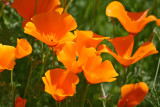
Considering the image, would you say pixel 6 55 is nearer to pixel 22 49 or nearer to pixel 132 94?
pixel 22 49

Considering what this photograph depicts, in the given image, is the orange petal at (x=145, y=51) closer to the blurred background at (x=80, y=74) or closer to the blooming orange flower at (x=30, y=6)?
the blurred background at (x=80, y=74)

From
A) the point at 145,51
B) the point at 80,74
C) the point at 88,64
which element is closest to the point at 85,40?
the point at 88,64

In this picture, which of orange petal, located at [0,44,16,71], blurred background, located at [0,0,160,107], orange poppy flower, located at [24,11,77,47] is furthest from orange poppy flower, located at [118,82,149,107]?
orange petal, located at [0,44,16,71]

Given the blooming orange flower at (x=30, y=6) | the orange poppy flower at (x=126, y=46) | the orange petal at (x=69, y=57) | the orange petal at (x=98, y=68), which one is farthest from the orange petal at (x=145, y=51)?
the blooming orange flower at (x=30, y=6)

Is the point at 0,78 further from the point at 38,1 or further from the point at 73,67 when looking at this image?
the point at 73,67

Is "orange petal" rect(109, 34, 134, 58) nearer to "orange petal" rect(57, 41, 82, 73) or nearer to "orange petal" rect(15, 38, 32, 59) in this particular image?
"orange petal" rect(57, 41, 82, 73)

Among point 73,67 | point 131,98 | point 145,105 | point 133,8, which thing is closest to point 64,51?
point 73,67

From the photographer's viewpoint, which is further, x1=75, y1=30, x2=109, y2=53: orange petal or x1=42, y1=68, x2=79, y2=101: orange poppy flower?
x1=75, y1=30, x2=109, y2=53: orange petal
